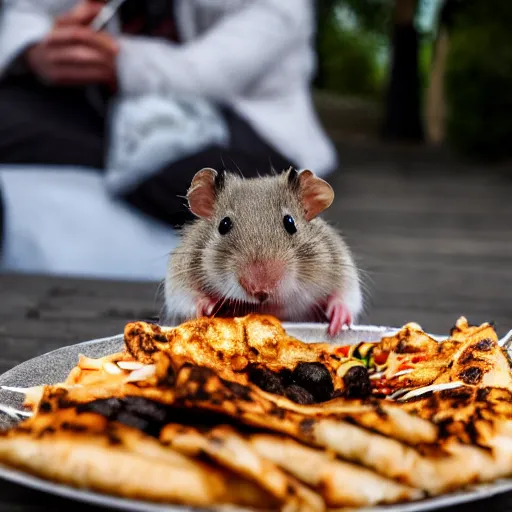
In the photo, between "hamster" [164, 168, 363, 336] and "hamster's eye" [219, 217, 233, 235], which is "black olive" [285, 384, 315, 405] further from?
"hamster's eye" [219, 217, 233, 235]

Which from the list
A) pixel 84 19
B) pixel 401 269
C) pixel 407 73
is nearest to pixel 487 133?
pixel 407 73

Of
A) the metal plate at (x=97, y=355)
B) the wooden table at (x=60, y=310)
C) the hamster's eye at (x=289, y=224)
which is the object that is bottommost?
the wooden table at (x=60, y=310)

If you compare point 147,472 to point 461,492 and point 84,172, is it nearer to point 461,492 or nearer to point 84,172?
point 461,492

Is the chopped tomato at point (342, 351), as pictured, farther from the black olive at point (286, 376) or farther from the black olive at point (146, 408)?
the black olive at point (146, 408)

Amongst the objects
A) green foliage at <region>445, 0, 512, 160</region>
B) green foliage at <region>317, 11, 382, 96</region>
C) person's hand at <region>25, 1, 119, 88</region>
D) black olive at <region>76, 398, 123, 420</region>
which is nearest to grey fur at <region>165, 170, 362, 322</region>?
black olive at <region>76, 398, 123, 420</region>

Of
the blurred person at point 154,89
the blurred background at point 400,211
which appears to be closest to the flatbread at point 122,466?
the blurred background at point 400,211

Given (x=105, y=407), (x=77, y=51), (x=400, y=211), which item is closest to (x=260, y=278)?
(x=105, y=407)

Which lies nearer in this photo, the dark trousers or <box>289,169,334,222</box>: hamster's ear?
<box>289,169,334,222</box>: hamster's ear
